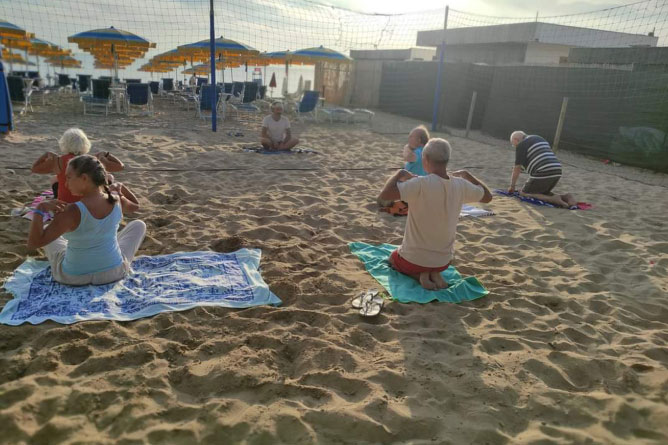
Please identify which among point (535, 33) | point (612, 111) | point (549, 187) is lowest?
point (549, 187)

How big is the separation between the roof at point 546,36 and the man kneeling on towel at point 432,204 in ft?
50.3

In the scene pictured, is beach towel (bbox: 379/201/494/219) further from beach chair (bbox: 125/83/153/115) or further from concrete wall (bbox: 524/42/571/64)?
concrete wall (bbox: 524/42/571/64)

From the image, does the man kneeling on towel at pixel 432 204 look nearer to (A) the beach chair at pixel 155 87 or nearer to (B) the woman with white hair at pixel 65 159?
(B) the woman with white hair at pixel 65 159

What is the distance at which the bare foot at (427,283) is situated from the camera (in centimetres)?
319

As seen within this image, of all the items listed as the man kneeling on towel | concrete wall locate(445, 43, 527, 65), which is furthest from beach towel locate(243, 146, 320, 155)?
concrete wall locate(445, 43, 527, 65)

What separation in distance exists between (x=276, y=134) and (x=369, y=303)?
5.85 meters

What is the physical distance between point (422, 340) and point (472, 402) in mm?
544

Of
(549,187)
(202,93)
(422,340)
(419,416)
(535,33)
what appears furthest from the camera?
(535,33)

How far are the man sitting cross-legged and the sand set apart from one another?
3.33 metres

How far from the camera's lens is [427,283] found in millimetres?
3201

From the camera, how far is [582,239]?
445cm

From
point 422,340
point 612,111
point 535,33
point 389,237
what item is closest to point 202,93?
point 389,237

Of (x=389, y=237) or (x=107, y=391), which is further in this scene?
(x=389, y=237)

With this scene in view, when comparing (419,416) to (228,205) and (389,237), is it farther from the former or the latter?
(228,205)
